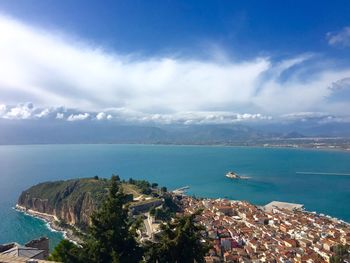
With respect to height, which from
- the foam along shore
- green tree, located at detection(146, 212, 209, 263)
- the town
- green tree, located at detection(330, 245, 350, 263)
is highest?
green tree, located at detection(146, 212, 209, 263)

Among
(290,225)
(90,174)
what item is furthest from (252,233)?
(90,174)

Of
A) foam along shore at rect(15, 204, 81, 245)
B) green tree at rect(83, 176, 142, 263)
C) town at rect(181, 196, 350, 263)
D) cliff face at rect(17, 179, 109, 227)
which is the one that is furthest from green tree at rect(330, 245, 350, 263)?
cliff face at rect(17, 179, 109, 227)

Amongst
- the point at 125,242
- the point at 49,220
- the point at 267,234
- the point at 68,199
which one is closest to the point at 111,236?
the point at 125,242

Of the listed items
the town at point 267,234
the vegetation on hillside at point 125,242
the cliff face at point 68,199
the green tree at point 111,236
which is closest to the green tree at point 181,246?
the vegetation on hillside at point 125,242

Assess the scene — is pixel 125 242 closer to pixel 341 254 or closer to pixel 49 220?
pixel 341 254

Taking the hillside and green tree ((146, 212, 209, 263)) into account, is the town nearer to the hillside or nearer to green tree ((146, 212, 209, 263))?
the hillside
